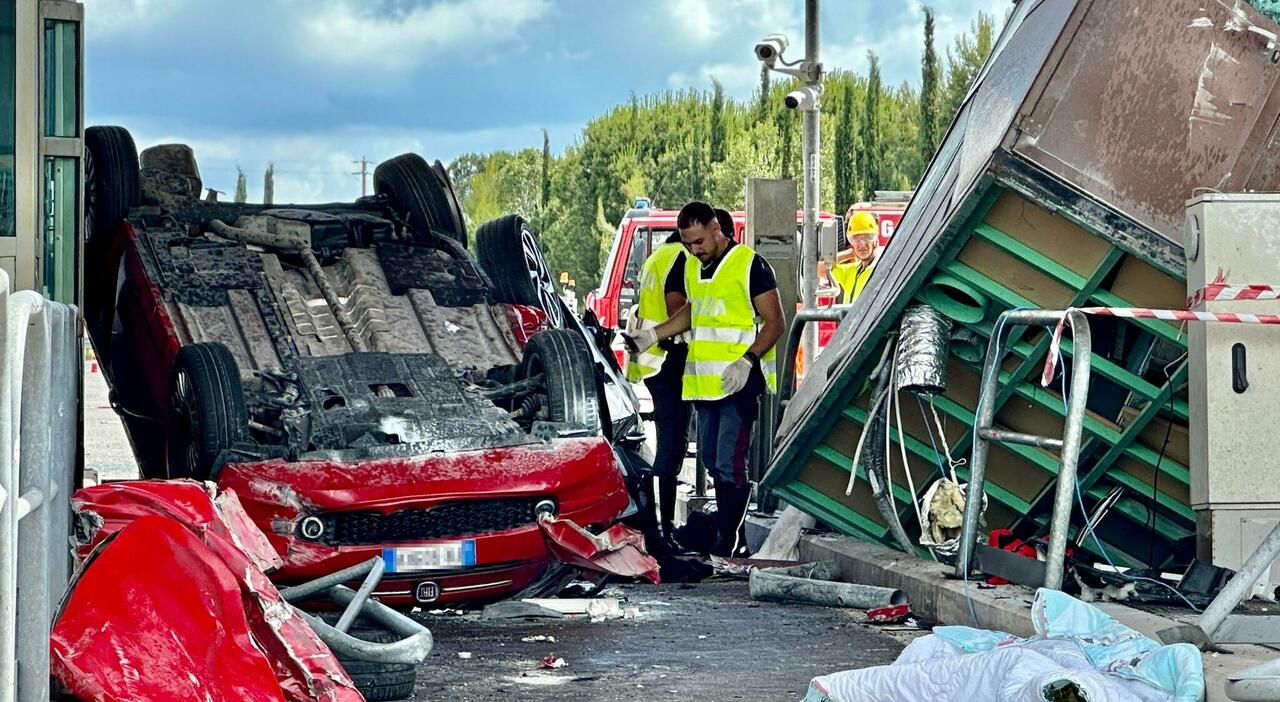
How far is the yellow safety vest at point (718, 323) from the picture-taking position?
9.21 m

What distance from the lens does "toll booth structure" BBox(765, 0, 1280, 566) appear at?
6.38m

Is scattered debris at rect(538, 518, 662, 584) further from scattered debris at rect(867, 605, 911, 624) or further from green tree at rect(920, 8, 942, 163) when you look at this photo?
green tree at rect(920, 8, 942, 163)

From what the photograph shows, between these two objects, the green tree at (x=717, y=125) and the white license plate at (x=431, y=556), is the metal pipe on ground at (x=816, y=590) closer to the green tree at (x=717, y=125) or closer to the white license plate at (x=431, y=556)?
the white license plate at (x=431, y=556)

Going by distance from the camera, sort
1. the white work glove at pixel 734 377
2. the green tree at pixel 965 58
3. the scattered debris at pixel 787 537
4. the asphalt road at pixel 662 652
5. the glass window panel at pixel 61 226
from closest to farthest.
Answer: the glass window panel at pixel 61 226 → the asphalt road at pixel 662 652 → the scattered debris at pixel 787 537 → the white work glove at pixel 734 377 → the green tree at pixel 965 58

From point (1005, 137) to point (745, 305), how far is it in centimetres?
300

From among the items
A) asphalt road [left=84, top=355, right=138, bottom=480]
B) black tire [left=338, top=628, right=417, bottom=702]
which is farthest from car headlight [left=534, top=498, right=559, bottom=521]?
asphalt road [left=84, top=355, right=138, bottom=480]

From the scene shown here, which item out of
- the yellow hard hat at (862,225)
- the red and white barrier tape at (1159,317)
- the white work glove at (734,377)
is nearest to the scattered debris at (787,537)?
the white work glove at (734,377)

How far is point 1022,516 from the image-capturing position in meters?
7.42

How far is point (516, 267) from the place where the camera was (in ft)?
29.2

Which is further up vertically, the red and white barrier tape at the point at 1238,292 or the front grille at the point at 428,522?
the red and white barrier tape at the point at 1238,292

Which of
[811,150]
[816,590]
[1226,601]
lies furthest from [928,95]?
[1226,601]

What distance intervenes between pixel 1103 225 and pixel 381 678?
A: 9.97ft

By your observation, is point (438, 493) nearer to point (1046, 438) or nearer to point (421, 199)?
point (1046, 438)

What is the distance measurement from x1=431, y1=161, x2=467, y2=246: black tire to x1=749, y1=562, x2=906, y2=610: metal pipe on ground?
2.48 m
